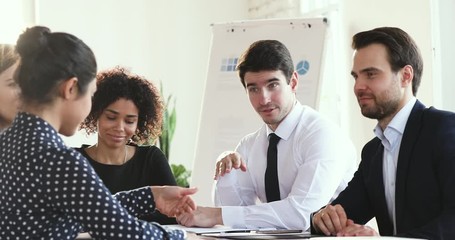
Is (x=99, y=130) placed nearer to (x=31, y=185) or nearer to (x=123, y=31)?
(x=31, y=185)

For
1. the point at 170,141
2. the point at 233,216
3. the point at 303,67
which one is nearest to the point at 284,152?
the point at 233,216

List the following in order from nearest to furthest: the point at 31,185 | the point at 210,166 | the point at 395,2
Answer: the point at 31,185 → the point at 395,2 → the point at 210,166

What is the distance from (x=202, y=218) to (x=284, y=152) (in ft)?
2.02

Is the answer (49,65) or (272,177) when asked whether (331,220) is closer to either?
(272,177)

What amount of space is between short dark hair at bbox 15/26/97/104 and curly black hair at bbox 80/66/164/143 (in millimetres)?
1461

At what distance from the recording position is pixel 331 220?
8.12 feet

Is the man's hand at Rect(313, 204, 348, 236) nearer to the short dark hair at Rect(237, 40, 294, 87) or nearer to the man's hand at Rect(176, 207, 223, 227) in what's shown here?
the man's hand at Rect(176, 207, 223, 227)

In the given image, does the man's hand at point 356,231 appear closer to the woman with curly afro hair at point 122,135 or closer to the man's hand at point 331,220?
the man's hand at point 331,220

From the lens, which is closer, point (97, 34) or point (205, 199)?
point (205, 199)

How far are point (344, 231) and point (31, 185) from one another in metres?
1.05

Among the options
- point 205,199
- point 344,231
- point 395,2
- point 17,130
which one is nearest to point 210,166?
point 205,199

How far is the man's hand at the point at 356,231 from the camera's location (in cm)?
224

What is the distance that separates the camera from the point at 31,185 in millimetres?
1719

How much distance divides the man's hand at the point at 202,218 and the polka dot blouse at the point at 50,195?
0.87 m
